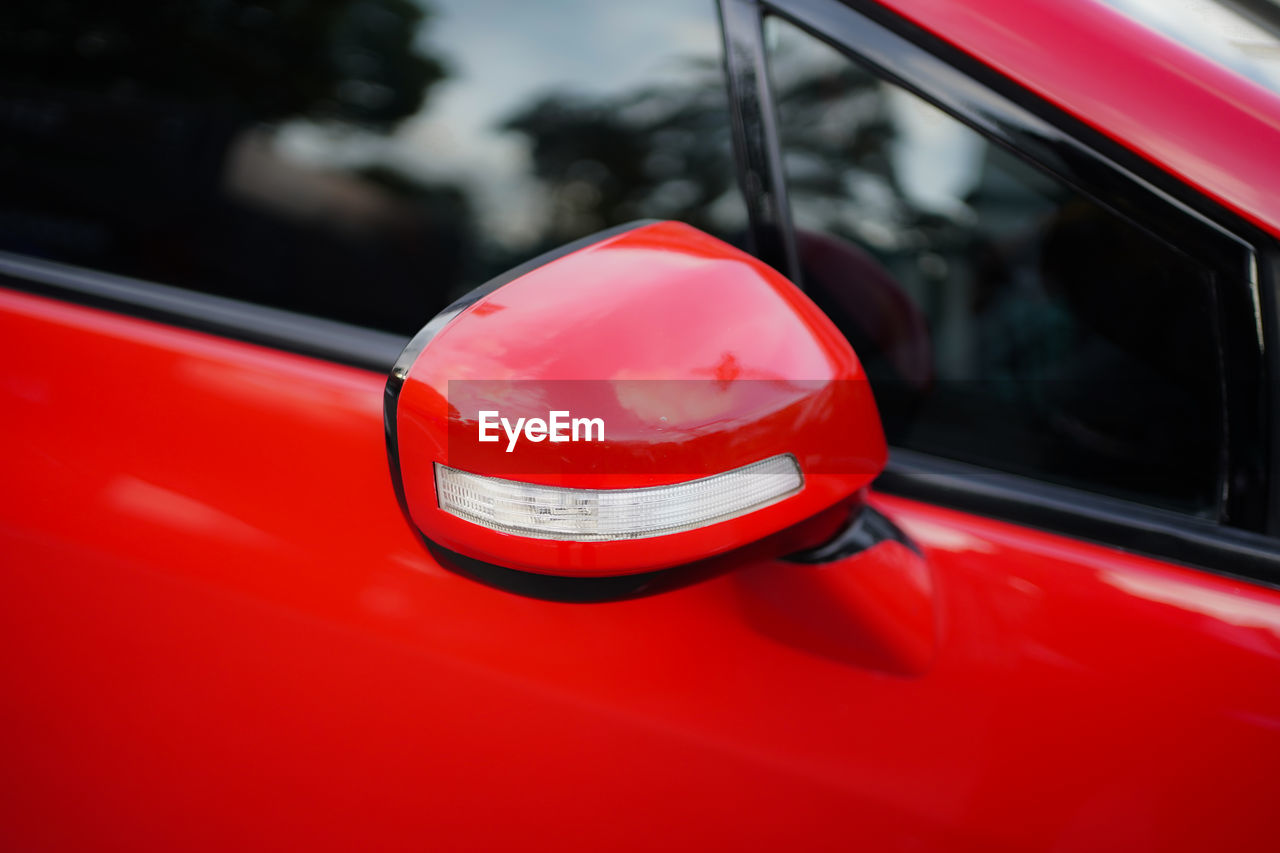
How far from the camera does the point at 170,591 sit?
89cm

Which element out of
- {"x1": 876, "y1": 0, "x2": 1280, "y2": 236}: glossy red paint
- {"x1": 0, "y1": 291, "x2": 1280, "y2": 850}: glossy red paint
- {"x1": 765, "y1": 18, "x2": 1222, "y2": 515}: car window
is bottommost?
{"x1": 0, "y1": 291, "x2": 1280, "y2": 850}: glossy red paint

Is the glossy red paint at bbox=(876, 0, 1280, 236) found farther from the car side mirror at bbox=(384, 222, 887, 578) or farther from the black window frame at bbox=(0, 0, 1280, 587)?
the car side mirror at bbox=(384, 222, 887, 578)

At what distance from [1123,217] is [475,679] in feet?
2.66

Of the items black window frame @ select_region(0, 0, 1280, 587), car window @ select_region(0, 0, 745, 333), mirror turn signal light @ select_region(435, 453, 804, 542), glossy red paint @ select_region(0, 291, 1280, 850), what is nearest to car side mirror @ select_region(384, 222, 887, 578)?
mirror turn signal light @ select_region(435, 453, 804, 542)

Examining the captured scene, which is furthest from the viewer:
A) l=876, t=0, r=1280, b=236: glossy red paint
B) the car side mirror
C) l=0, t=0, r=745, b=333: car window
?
l=0, t=0, r=745, b=333: car window

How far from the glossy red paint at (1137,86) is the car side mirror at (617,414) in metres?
0.37

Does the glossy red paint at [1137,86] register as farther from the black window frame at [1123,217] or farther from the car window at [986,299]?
the car window at [986,299]

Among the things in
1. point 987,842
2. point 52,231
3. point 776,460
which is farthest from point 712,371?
point 52,231

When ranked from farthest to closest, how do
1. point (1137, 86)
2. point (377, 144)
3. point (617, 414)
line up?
point (377, 144), point (1137, 86), point (617, 414)

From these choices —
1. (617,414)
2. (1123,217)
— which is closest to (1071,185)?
(1123,217)

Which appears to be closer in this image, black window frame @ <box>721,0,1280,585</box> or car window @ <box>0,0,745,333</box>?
black window frame @ <box>721,0,1280,585</box>

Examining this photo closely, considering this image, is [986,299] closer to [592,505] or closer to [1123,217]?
[1123,217]

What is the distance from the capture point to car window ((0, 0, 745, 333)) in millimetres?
1069

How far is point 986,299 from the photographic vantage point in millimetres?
1657
